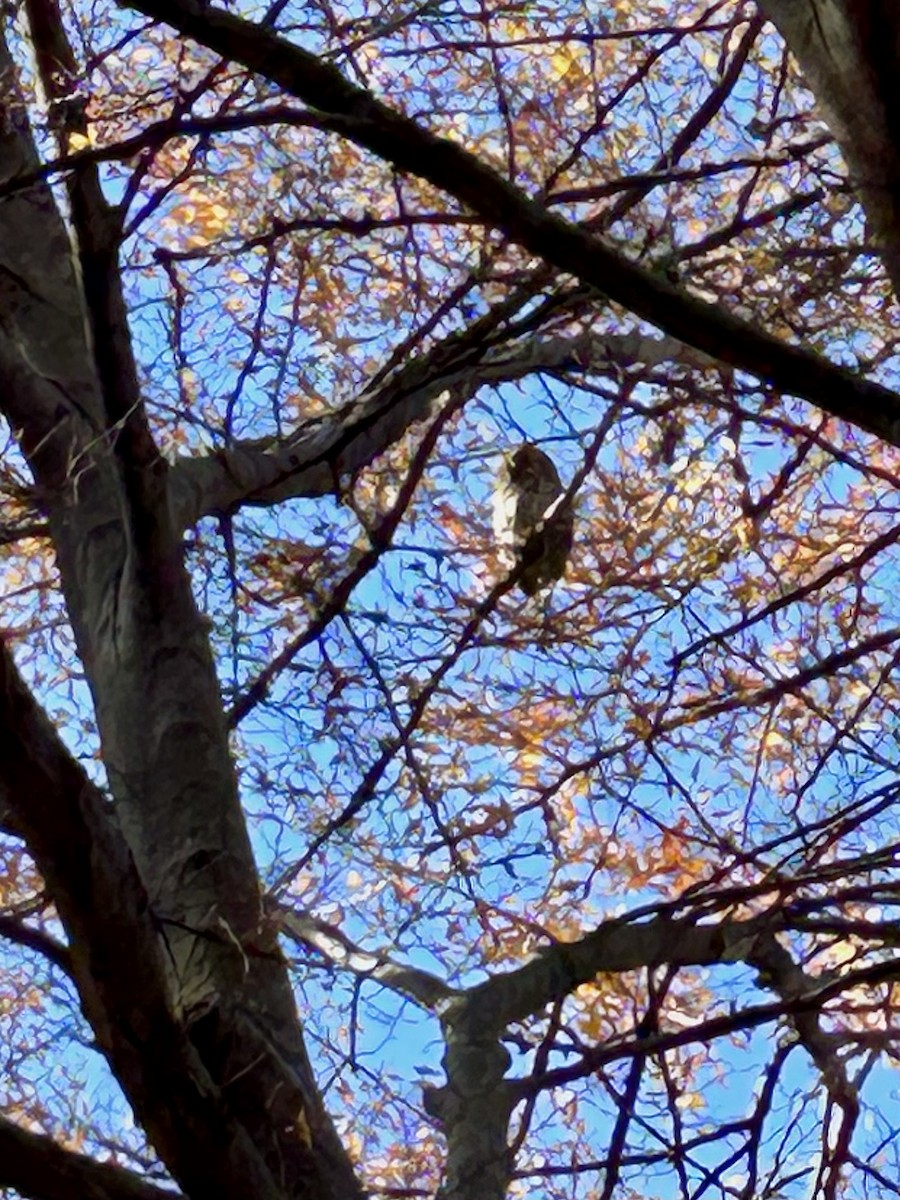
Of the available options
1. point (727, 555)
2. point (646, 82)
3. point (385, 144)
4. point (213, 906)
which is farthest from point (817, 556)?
point (385, 144)

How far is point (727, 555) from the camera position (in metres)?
4.62

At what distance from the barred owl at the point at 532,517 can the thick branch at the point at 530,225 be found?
166 cm

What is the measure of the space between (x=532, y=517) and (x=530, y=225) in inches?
78.5

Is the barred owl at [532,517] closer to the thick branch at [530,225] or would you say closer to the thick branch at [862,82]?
the thick branch at [530,225]

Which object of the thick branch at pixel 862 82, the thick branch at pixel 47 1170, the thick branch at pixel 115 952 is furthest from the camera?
the thick branch at pixel 47 1170

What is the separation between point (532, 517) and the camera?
14.1 ft

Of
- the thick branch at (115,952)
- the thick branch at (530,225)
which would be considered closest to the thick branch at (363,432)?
the thick branch at (530,225)

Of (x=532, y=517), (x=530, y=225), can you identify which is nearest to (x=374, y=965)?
(x=532, y=517)

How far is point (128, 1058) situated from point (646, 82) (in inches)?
130

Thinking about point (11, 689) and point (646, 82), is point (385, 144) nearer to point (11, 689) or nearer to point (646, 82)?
point (11, 689)

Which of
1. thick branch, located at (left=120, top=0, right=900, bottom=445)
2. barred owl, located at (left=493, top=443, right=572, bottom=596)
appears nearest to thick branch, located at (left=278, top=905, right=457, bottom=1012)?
barred owl, located at (left=493, top=443, right=572, bottom=596)

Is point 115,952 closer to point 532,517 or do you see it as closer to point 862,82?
point 862,82

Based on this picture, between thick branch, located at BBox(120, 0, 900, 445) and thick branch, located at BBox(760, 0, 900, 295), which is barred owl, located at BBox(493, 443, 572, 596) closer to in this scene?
thick branch, located at BBox(120, 0, 900, 445)

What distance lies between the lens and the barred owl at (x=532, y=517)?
4.04 m
